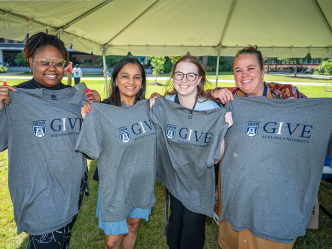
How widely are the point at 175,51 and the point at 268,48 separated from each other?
8.84 ft

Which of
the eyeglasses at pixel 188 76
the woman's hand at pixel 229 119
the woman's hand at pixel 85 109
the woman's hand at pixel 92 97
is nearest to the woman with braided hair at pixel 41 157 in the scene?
the woman's hand at pixel 85 109

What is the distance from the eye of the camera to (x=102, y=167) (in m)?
2.06

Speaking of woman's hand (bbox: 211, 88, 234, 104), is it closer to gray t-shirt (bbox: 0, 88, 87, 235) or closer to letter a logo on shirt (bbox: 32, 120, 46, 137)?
gray t-shirt (bbox: 0, 88, 87, 235)

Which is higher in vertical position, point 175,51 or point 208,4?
point 208,4

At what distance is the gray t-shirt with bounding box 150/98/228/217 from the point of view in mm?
2113

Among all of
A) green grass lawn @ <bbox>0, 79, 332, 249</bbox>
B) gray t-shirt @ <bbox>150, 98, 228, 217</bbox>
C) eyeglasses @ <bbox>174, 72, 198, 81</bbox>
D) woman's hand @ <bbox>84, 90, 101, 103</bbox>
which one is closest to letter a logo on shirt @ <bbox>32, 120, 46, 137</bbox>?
woman's hand @ <bbox>84, 90, 101, 103</bbox>

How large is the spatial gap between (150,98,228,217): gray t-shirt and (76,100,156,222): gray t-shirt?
0.22 m

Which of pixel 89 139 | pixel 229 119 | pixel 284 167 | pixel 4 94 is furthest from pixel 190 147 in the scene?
pixel 4 94

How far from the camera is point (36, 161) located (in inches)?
73.5

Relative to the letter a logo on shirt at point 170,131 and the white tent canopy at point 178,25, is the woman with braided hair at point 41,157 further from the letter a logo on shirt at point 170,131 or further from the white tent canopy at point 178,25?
the white tent canopy at point 178,25

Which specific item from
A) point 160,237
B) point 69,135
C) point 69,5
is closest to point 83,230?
point 160,237

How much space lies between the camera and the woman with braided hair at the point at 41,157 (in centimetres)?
186

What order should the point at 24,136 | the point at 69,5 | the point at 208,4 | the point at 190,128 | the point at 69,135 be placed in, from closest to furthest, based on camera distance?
1. the point at 24,136
2. the point at 69,135
3. the point at 190,128
4. the point at 69,5
5. the point at 208,4

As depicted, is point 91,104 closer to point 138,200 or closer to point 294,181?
point 138,200
